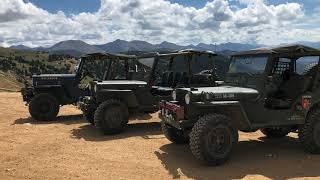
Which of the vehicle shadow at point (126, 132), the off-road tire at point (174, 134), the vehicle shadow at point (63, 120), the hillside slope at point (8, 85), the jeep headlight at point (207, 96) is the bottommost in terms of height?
the hillside slope at point (8, 85)

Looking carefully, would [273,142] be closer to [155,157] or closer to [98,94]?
[155,157]

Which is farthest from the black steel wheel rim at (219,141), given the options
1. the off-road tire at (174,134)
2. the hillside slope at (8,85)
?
the hillside slope at (8,85)

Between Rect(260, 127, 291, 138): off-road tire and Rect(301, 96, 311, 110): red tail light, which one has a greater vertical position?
Rect(301, 96, 311, 110): red tail light

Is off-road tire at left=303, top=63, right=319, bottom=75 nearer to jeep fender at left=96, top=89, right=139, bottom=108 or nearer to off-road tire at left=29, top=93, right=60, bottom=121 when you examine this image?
jeep fender at left=96, top=89, right=139, bottom=108

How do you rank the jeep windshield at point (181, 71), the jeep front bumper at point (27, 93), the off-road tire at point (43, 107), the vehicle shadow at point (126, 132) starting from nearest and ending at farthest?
the vehicle shadow at point (126, 132), the jeep windshield at point (181, 71), the off-road tire at point (43, 107), the jeep front bumper at point (27, 93)

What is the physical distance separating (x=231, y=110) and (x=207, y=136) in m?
0.85

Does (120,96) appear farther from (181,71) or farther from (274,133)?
(274,133)

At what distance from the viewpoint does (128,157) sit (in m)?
9.61

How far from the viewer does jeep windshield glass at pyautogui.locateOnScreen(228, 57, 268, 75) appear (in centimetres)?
975

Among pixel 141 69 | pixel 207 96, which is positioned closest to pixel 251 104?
pixel 207 96

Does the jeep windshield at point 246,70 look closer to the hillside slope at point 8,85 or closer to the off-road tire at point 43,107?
the off-road tire at point 43,107

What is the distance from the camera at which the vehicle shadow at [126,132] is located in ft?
39.9

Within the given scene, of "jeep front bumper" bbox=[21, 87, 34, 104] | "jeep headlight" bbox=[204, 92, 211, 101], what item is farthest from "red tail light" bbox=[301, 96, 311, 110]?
"jeep front bumper" bbox=[21, 87, 34, 104]

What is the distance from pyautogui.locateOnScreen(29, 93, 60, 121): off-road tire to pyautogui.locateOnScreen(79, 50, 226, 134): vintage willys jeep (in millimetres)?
2154
